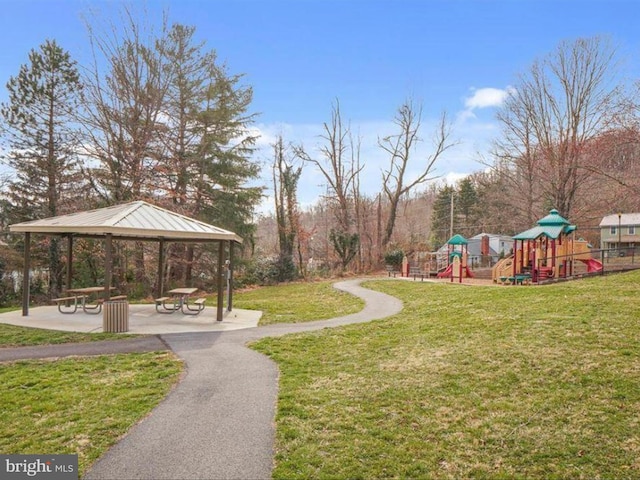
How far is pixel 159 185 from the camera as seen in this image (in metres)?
18.3

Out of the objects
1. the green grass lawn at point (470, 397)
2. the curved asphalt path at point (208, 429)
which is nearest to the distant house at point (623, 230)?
the green grass lawn at point (470, 397)

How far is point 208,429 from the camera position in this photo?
3982 mm

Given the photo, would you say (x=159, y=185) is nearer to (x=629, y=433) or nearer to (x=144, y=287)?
(x=144, y=287)

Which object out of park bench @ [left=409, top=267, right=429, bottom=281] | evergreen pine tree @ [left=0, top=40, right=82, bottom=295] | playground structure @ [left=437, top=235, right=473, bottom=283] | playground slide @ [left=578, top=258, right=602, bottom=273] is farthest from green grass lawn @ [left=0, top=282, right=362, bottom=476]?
playground slide @ [left=578, top=258, right=602, bottom=273]

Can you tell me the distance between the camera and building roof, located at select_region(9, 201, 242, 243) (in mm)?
8938

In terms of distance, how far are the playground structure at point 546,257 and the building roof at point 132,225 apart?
1217cm

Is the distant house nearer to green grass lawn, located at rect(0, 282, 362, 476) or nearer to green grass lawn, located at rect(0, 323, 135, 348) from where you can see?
green grass lawn, located at rect(0, 323, 135, 348)

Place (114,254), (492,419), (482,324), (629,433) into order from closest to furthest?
(629,433) < (492,419) < (482,324) < (114,254)

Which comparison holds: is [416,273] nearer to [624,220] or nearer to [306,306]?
[306,306]

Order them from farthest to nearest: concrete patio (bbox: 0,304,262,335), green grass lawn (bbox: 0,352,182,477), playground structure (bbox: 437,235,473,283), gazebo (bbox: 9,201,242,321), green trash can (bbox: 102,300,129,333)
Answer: playground structure (bbox: 437,235,473,283), concrete patio (bbox: 0,304,262,335), gazebo (bbox: 9,201,242,321), green trash can (bbox: 102,300,129,333), green grass lawn (bbox: 0,352,182,477)

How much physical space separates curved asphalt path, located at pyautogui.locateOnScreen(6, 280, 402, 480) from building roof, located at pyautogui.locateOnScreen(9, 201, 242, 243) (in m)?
3.61

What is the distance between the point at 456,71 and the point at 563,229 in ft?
26.4

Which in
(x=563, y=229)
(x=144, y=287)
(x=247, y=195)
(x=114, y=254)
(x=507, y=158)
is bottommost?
(x=144, y=287)

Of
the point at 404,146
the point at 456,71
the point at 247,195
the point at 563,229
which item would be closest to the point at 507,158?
the point at 404,146
